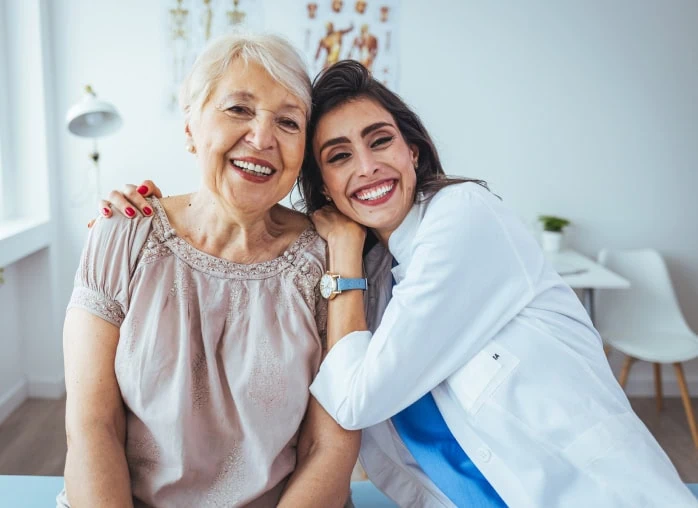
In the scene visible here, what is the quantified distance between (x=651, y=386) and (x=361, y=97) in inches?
130

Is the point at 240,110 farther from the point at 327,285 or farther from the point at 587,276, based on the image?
the point at 587,276

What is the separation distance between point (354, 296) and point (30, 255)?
2826 mm

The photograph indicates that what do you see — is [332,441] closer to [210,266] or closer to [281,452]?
[281,452]

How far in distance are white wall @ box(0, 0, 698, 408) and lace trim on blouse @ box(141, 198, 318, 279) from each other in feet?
8.07

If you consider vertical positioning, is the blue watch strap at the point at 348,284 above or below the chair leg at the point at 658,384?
above

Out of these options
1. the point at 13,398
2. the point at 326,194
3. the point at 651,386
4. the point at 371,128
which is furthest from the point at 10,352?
the point at 651,386

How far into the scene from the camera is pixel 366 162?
4.56 ft

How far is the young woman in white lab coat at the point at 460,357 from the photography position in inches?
45.8

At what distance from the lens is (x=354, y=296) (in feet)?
4.42

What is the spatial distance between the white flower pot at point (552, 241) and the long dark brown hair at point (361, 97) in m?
2.30

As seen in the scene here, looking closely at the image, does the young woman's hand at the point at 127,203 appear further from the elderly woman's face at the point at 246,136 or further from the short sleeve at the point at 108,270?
the elderly woman's face at the point at 246,136

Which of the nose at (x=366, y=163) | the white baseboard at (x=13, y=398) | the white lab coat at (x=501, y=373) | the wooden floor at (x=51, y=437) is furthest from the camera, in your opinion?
the white baseboard at (x=13, y=398)

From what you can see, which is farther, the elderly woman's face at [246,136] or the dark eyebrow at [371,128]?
the dark eyebrow at [371,128]

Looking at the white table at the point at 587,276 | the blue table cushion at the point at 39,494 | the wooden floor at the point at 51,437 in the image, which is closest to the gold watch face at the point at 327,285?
the blue table cushion at the point at 39,494
